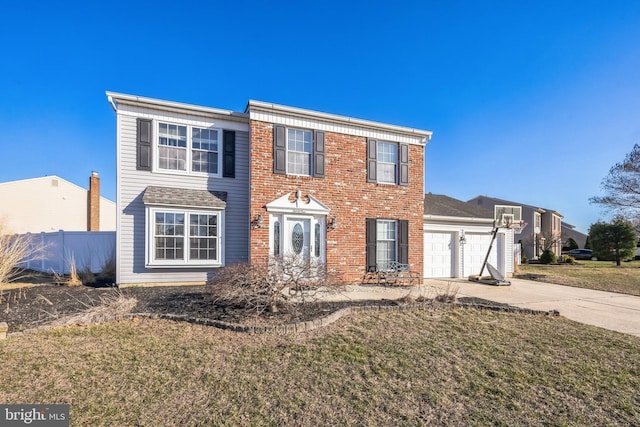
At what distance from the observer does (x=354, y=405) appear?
324cm

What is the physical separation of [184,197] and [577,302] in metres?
12.1

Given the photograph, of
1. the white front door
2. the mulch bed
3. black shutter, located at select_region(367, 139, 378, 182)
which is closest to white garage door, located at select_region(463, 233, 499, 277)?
black shutter, located at select_region(367, 139, 378, 182)

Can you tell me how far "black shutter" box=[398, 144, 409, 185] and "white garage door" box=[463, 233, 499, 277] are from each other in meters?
4.76

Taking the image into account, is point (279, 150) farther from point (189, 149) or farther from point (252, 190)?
point (189, 149)

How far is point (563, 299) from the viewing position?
9.41 m

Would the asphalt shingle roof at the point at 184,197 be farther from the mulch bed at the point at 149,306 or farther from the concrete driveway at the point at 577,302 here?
the concrete driveway at the point at 577,302

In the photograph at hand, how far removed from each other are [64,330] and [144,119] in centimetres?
657

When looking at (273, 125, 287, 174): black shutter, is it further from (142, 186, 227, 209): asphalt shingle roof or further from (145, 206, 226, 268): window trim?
(145, 206, 226, 268): window trim

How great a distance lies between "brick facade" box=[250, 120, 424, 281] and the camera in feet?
33.1

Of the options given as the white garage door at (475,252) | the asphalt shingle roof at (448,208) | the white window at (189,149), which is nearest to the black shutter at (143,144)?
the white window at (189,149)

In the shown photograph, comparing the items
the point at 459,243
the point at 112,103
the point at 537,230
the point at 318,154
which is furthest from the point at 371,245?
the point at 537,230

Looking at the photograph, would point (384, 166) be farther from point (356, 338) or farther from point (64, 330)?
point (64, 330)

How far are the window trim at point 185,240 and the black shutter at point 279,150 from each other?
2333 millimetres

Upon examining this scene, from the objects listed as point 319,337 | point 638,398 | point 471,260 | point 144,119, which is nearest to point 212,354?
point 319,337
